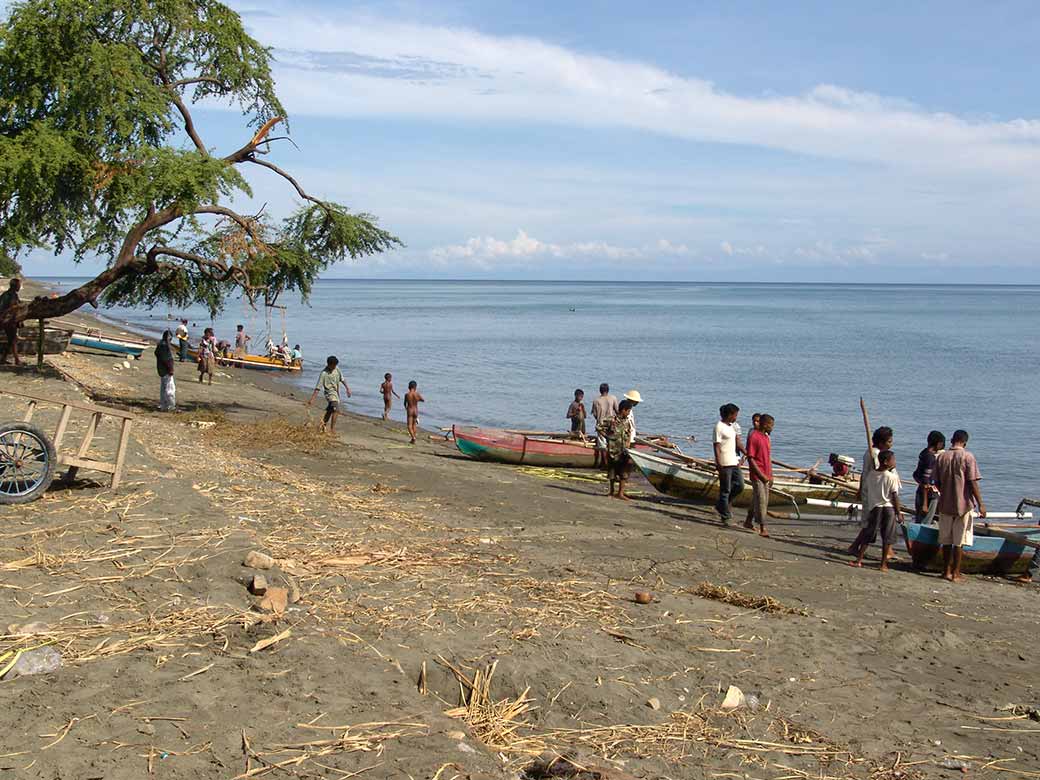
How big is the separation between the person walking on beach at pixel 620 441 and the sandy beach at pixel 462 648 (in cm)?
322

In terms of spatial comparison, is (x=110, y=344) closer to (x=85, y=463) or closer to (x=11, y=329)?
(x=11, y=329)

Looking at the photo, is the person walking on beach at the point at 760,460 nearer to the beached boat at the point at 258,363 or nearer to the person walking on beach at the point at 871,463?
the person walking on beach at the point at 871,463

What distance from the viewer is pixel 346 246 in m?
22.4

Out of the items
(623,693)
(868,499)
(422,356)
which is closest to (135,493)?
(623,693)

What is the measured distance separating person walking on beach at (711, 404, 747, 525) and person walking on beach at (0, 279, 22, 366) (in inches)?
614

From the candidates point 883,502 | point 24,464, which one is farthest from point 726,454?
point 24,464

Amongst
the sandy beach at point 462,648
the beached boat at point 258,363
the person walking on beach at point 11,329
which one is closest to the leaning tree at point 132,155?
the person walking on beach at point 11,329

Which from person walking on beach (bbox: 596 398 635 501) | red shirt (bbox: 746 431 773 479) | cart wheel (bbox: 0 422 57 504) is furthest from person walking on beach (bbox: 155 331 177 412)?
red shirt (bbox: 746 431 773 479)

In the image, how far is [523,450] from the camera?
20719 millimetres

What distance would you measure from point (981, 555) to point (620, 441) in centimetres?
566

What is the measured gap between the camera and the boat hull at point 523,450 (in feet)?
67.9

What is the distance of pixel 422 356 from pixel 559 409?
23.3 meters

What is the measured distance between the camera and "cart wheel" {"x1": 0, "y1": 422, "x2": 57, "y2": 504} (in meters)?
9.84

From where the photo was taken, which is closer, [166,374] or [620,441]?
[620,441]
